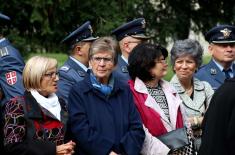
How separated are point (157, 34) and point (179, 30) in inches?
26.2

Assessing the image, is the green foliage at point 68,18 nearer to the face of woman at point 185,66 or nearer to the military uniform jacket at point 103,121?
the face of woman at point 185,66

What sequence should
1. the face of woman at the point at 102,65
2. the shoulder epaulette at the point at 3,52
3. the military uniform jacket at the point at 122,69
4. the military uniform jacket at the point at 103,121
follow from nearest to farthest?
the military uniform jacket at the point at 103,121 < the face of woman at the point at 102,65 < the shoulder epaulette at the point at 3,52 < the military uniform jacket at the point at 122,69

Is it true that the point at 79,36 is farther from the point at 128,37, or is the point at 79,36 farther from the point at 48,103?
the point at 48,103

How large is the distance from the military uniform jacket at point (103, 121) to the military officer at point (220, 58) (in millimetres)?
1600

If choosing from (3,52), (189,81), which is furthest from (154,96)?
(3,52)

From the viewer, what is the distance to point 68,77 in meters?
5.37

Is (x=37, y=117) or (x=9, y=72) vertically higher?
(x=9, y=72)

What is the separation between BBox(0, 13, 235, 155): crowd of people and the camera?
436 centimetres

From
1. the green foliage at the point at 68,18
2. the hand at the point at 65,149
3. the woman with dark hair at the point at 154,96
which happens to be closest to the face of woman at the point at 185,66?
the woman with dark hair at the point at 154,96

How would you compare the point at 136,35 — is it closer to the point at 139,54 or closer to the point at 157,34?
the point at 139,54

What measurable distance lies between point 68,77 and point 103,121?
2.91 feet

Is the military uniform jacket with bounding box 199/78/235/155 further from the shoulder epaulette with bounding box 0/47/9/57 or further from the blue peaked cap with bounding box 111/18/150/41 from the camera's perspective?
the blue peaked cap with bounding box 111/18/150/41

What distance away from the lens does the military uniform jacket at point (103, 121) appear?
4.55 metres

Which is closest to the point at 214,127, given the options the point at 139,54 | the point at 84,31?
the point at 139,54
